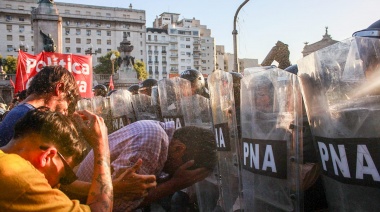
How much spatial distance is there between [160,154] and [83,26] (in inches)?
3382

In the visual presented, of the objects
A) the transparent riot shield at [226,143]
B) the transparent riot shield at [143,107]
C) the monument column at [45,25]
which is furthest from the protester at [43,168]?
the monument column at [45,25]

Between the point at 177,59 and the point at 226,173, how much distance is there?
98585 mm

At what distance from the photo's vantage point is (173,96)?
4879 millimetres

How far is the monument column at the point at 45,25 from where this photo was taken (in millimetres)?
13277

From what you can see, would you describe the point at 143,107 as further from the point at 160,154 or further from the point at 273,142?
the point at 273,142

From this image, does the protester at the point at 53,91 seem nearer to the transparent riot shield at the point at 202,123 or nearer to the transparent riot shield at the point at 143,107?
the transparent riot shield at the point at 202,123

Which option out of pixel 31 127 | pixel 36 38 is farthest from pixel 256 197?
pixel 36 38

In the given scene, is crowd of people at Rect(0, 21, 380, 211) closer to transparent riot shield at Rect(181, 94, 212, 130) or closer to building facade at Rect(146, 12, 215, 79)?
transparent riot shield at Rect(181, 94, 212, 130)

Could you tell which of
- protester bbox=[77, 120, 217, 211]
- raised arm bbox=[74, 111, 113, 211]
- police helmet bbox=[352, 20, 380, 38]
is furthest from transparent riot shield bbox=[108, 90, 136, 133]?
police helmet bbox=[352, 20, 380, 38]

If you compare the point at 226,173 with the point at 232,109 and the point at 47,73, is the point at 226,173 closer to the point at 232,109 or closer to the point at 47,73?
the point at 232,109

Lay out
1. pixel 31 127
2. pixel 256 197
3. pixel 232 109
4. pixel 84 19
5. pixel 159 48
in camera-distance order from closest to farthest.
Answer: pixel 31 127, pixel 256 197, pixel 232 109, pixel 84 19, pixel 159 48

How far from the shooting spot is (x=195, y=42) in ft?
336

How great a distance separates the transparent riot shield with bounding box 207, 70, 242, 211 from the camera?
3.02 meters

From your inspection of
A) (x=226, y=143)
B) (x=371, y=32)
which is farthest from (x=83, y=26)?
(x=371, y=32)
